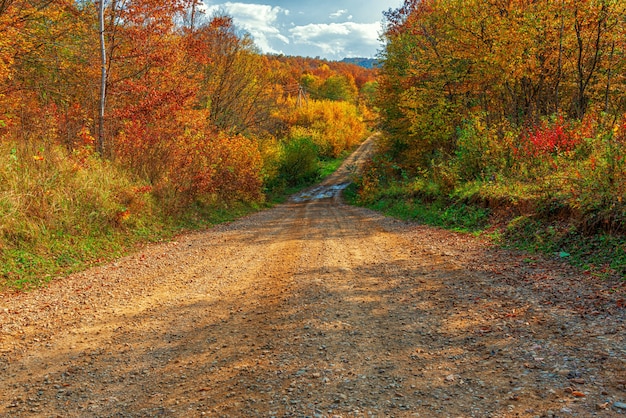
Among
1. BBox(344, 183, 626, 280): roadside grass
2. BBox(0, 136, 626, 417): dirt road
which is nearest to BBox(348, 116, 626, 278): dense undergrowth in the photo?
BBox(344, 183, 626, 280): roadside grass

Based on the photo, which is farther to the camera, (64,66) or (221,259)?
(64,66)

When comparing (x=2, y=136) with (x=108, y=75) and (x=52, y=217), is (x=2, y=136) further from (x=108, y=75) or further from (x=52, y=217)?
(x=108, y=75)

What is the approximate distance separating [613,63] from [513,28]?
316 cm

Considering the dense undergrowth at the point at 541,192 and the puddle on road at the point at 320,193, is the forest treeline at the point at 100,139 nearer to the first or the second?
the puddle on road at the point at 320,193

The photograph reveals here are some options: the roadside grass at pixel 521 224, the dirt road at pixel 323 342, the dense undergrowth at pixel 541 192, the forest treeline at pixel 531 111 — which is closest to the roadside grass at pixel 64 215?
the dirt road at pixel 323 342

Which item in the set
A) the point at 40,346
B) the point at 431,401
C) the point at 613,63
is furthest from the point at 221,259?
the point at 613,63

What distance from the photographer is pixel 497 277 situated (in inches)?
245

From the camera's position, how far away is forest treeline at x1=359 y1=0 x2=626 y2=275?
7.53 metres

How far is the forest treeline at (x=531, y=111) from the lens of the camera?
24.7ft

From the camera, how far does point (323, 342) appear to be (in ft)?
13.8

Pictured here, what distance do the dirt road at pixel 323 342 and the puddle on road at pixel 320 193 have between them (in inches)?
879

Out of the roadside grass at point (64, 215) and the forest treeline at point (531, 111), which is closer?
the roadside grass at point (64, 215)

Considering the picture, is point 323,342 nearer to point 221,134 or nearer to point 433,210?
point 433,210

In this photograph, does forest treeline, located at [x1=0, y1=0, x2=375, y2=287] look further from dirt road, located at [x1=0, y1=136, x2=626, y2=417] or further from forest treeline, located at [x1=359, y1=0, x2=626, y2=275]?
forest treeline, located at [x1=359, y1=0, x2=626, y2=275]
